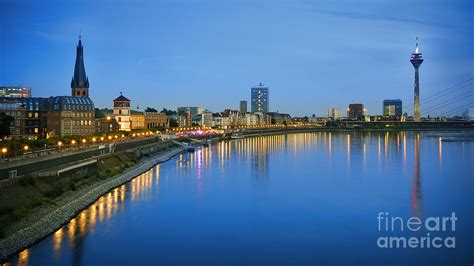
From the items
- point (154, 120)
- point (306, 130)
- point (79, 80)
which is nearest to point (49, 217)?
point (79, 80)

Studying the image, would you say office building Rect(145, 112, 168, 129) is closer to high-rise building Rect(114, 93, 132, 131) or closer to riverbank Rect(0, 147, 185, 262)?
high-rise building Rect(114, 93, 132, 131)

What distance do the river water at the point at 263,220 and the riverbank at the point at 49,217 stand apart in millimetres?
190

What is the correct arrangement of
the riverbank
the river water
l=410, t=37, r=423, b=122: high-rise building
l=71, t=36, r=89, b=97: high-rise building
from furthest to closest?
l=410, t=37, r=423, b=122: high-rise building
l=71, t=36, r=89, b=97: high-rise building
the river water
the riverbank

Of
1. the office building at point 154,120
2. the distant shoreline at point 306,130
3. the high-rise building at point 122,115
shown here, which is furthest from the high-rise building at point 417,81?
the high-rise building at point 122,115

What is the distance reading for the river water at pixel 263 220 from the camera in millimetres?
9594

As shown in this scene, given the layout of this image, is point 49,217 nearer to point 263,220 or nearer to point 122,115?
point 263,220

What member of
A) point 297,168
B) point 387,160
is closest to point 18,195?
point 297,168

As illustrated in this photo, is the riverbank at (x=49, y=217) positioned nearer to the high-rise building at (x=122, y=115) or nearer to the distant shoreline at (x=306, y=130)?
Answer: the high-rise building at (x=122, y=115)

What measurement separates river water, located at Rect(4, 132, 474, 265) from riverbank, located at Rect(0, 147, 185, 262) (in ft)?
A: 0.62

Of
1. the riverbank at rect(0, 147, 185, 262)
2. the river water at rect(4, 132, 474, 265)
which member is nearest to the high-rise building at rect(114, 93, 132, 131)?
the river water at rect(4, 132, 474, 265)

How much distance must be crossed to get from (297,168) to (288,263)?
53.6 ft

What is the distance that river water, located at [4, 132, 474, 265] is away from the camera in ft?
31.5

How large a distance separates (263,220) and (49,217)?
17.9ft

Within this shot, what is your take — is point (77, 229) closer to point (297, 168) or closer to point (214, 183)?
point (214, 183)
